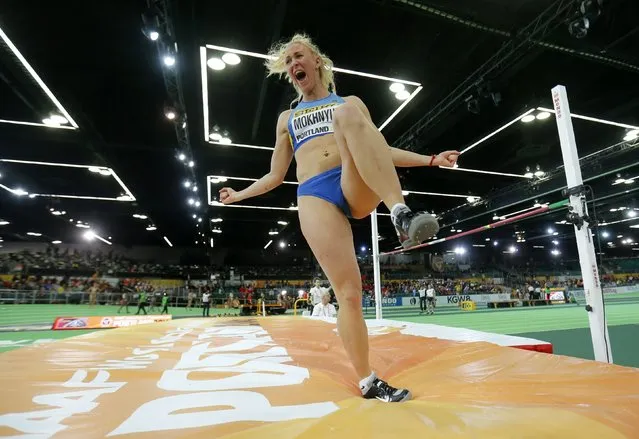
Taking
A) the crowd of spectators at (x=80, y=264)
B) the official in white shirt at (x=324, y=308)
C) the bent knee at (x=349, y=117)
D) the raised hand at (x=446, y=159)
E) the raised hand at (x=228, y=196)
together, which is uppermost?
the crowd of spectators at (x=80, y=264)

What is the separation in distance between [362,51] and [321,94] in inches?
162

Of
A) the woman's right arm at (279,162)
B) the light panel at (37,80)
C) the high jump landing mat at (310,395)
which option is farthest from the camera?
the light panel at (37,80)

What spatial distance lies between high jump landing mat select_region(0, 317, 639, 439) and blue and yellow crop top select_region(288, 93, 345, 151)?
101cm

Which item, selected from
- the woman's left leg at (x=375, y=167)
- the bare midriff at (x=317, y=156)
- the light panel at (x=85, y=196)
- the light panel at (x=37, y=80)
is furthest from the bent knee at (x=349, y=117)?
the light panel at (x=85, y=196)

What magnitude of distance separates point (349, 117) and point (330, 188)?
11.7 inches

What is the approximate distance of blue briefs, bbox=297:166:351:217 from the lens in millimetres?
1370

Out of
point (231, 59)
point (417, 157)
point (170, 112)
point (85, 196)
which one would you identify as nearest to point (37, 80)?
point (170, 112)

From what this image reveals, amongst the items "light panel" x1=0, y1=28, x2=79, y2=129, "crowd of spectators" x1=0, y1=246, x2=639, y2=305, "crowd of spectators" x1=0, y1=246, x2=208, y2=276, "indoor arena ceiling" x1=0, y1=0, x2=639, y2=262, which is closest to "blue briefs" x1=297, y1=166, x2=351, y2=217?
"indoor arena ceiling" x1=0, y1=0, x2=639, y2=262

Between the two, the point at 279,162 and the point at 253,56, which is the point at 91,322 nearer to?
the point at 253,56

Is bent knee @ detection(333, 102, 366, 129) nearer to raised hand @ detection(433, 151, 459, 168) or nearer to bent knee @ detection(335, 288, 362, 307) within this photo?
raised hand @ detection(433, 151, 459, 168)

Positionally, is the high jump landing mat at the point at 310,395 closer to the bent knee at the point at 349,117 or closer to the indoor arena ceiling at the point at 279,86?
the bent knee at the point at 349,117

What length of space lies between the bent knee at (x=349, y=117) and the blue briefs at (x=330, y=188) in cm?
23

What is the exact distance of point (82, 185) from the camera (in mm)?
10797

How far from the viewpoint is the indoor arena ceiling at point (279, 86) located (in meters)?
4.57
